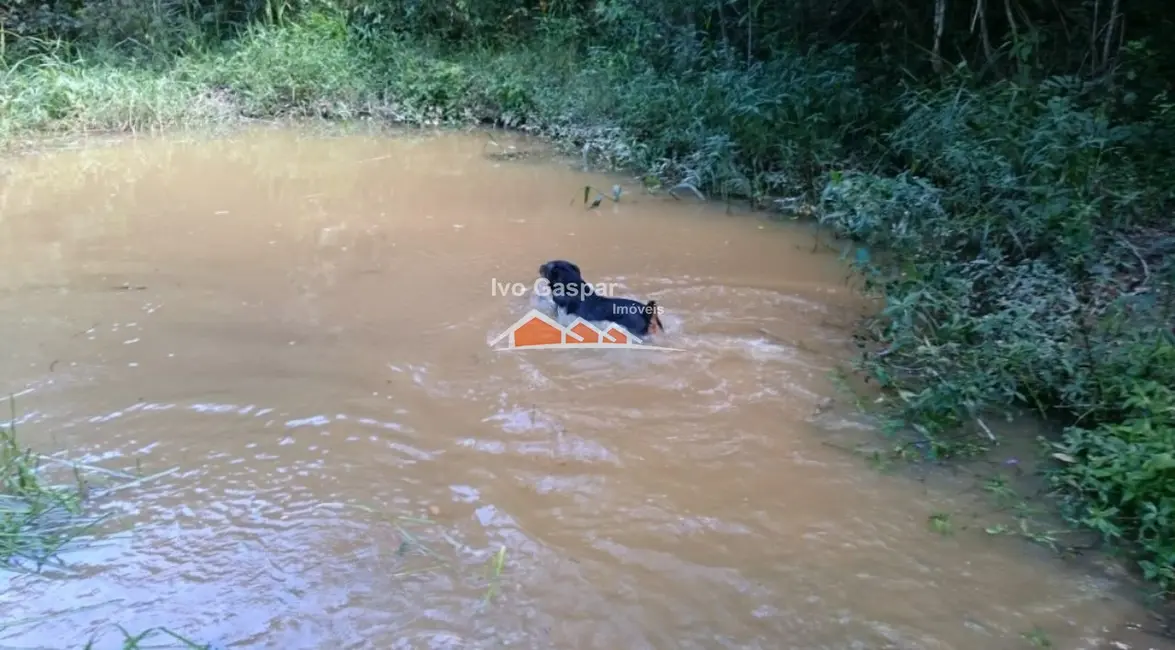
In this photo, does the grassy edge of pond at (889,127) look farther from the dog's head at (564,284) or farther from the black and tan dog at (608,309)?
the dog's head at (564,284)

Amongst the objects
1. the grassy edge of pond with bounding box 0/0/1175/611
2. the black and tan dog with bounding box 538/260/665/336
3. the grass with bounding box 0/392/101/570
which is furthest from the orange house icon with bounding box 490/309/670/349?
the grass with bounding box 0/392/101/570

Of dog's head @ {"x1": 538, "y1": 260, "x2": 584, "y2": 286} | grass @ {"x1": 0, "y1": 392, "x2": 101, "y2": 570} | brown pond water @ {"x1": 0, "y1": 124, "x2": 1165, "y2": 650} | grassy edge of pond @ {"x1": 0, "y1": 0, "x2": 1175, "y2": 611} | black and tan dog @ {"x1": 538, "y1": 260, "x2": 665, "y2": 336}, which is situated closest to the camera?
brown pond water @ {"x1": 0, "y1": 124, "x2": 1165, "y2": 650}

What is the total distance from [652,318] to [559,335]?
437mm

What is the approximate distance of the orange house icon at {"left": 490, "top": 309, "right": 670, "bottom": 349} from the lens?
401cm

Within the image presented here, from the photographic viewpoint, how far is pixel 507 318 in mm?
4414

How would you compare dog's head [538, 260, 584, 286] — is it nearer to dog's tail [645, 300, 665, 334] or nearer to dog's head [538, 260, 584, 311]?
dog's head [538, 260, 584, 311]

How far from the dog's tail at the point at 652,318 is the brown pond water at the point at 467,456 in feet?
0.37

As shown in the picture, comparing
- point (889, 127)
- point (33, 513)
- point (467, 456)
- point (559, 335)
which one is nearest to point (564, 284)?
point (559, 335)

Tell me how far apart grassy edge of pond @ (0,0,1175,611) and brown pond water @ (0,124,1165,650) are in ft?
1.30

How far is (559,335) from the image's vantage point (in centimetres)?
408

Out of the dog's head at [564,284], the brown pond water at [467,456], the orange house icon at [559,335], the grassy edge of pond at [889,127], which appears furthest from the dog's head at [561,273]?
the grassy edge of pond at [889,127]

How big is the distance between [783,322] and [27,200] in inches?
226

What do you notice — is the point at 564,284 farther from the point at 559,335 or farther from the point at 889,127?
the point at 889,127

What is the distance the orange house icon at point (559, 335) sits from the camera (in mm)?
4008
